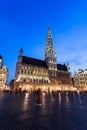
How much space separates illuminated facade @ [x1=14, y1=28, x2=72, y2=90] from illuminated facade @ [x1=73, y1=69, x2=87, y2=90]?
948 cm

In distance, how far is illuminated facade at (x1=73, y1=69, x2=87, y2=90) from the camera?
8838 cm

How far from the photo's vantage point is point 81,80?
299 feet

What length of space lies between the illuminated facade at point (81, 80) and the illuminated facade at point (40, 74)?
9483 millimetres

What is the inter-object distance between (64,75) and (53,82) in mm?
14553

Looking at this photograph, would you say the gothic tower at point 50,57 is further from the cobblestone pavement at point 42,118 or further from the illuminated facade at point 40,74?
the cobblestone pavement at point 42,118

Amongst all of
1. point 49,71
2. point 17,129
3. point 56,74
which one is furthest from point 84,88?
point 17,129

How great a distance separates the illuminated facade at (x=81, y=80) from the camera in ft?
290

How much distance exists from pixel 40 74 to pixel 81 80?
37.6 metres

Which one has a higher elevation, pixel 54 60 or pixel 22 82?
pixel 54 60

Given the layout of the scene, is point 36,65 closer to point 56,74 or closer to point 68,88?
point 56,74

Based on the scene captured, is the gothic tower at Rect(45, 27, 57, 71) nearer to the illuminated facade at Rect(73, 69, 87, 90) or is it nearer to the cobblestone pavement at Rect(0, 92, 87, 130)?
the illuminated facade at Rect(73, 69, 87, 90)

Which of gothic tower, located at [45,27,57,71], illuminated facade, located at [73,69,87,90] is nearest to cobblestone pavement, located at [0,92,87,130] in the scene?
gothic tower, located at [45,27,57,71]

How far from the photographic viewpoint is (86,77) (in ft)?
289

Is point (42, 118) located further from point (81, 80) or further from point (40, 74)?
point (81, 80)
